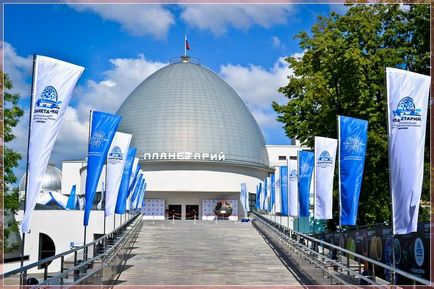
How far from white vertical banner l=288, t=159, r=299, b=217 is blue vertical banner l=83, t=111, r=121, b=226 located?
12581 mm

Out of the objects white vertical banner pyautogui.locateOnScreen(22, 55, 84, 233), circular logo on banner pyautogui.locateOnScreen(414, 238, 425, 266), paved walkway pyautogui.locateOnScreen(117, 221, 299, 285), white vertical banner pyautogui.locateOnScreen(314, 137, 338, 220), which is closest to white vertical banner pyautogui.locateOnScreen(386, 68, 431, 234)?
circular logo on banner pyautogui.locateOnScreen(414, 238, 425, 266)

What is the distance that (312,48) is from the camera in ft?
105

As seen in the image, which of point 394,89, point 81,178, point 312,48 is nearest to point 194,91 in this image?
point 81,178

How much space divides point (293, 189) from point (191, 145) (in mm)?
52119

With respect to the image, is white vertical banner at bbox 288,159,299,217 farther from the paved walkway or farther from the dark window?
the dark window

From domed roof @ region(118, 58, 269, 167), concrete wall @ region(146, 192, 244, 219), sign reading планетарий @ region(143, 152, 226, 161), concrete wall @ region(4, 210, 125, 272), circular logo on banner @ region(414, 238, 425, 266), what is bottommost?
concrete wall @ region(4, 210, 125, 272)

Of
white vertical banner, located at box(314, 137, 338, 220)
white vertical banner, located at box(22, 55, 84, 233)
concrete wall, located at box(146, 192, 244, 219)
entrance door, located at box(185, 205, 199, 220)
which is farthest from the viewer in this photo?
entrance door, located at box(185, 205, 199, 220)

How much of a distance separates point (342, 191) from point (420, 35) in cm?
1313

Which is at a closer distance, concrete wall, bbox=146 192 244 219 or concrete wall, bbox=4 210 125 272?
concrete wall, bbox=4 210 125 272

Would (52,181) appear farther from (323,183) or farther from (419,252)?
(419,252)

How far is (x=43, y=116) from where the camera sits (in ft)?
39.6

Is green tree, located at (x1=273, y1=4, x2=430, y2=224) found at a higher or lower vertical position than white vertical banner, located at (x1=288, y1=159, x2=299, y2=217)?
higher

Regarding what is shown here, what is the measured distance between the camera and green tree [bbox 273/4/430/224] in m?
28.2

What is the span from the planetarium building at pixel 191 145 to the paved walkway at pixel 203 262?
157 feet
